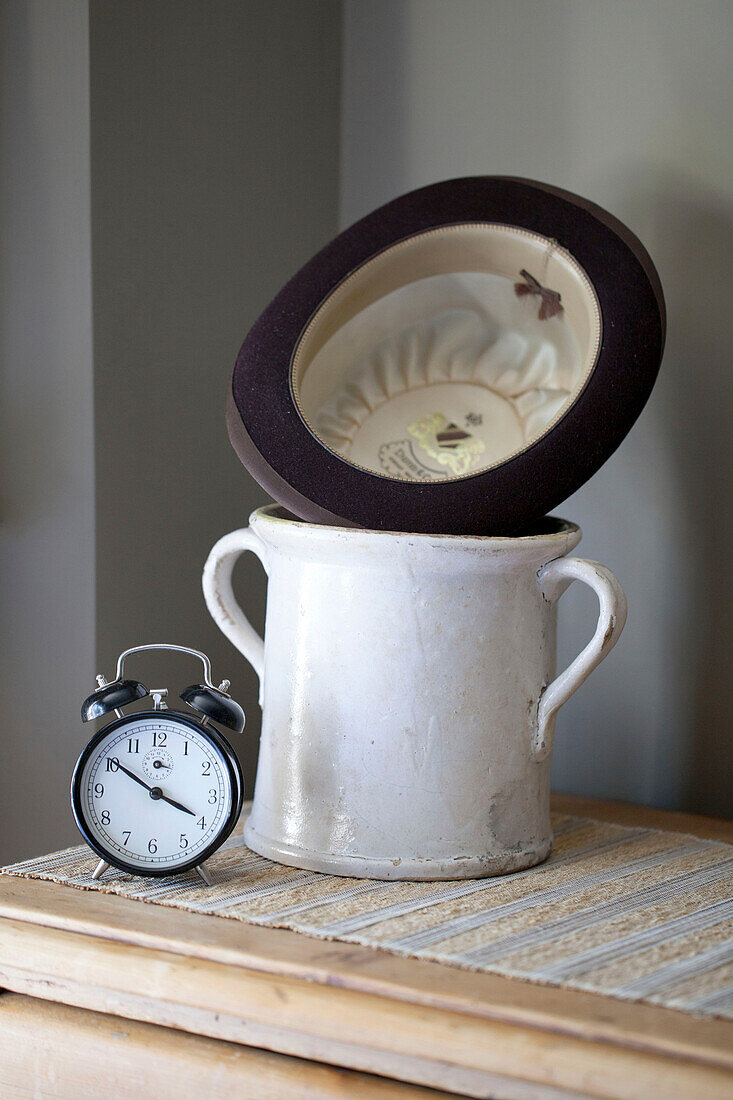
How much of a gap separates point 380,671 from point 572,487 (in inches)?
8.2

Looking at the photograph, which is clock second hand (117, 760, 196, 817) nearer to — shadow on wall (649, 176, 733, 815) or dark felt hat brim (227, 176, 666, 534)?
dark felt hat brim (227, 176, 666, 534)

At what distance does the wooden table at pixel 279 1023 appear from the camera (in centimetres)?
62

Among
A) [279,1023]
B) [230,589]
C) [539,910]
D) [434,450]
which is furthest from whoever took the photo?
[434,450]

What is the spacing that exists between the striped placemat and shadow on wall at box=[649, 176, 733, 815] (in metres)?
0.21

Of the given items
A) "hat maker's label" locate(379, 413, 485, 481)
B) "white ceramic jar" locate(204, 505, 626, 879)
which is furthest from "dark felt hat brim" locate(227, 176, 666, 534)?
"hat maker's label" locate(379, 413, 485, 481)

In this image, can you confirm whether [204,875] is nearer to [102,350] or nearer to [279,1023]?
[279,1023]

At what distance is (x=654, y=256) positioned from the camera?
3.81 ft

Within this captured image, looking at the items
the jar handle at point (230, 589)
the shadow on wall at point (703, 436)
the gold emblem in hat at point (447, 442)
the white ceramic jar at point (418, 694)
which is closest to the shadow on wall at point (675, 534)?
the shadow on wall at point (703, 436)

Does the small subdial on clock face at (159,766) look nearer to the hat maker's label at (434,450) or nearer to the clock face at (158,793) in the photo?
the clock face at (158,793)

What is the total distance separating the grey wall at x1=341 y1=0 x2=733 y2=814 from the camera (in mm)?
1129

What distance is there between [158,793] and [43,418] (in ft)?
1.32

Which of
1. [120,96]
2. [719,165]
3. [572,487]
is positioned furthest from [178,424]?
[719,165]

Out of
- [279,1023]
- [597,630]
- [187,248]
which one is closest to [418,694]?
[597,630]

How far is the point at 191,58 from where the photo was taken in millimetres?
1140
